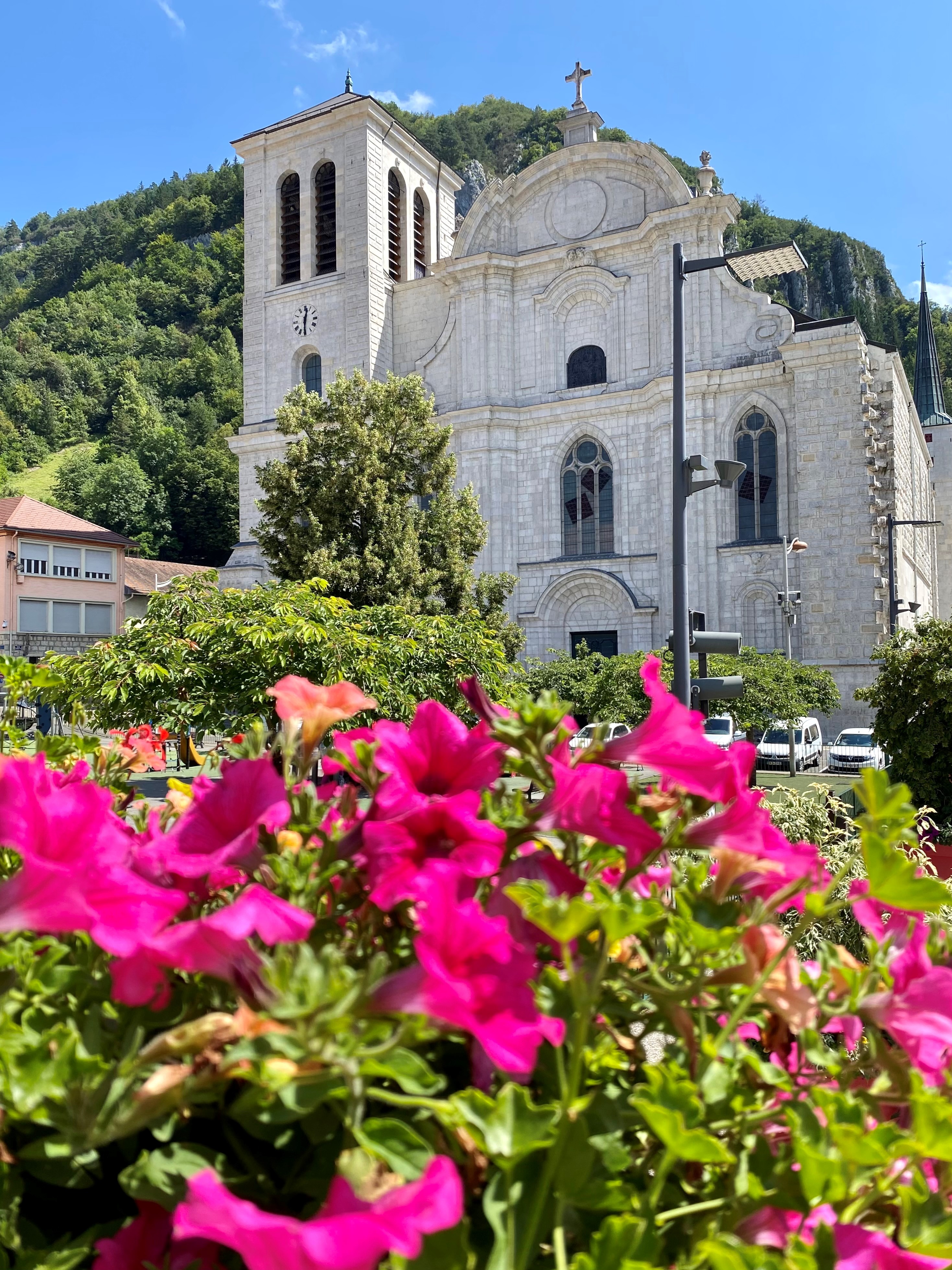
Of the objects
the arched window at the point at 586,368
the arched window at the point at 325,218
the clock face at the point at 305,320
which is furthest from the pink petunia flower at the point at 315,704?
the arched window at the point at 325,218

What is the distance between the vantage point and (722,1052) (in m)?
0.80

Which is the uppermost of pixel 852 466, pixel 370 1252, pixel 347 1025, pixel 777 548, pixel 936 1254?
pixel 852 466

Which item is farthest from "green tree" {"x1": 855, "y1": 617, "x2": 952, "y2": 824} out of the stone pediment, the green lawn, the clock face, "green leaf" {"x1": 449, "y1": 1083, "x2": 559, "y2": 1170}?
the green lawn

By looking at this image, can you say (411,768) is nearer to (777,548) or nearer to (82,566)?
(777,548)

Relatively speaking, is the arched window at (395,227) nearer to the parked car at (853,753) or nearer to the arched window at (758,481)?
the arched window at (758,481)

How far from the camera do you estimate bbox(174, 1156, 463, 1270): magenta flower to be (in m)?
0.52

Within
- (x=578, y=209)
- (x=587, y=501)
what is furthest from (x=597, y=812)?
(x=578, y=209)

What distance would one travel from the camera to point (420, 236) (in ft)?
124

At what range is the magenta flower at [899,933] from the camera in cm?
85

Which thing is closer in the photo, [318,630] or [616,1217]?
[616,1217]

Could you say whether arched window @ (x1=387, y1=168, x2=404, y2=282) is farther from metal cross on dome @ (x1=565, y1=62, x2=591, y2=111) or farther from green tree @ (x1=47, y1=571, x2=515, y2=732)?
green tree @ (x1=47, y1=571, x2=515, y2=732)

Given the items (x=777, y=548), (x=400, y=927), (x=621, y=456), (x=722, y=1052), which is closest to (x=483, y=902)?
(x=400, y=927)

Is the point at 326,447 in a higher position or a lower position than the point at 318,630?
higher

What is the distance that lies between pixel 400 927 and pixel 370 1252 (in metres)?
0.35
